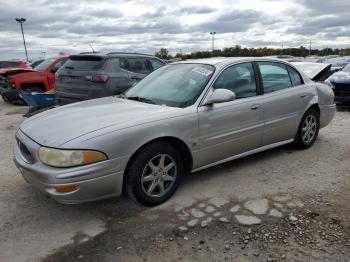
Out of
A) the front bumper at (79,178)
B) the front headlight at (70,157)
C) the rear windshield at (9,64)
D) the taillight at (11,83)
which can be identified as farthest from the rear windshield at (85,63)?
the rear windshield at (9,64)

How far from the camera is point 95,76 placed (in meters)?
7.48

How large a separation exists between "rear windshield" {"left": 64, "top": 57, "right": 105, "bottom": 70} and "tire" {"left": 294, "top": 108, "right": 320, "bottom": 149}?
169 inches

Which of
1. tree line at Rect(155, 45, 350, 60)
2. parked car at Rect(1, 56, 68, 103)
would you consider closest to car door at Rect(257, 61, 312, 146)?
parked car at Rect(1, 56, 68, 103)

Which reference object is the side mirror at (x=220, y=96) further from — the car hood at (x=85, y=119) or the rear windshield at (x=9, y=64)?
the rear windshield at (x=9, y=64)

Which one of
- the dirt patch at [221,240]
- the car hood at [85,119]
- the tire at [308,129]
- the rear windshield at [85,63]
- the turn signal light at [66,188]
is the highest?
the rear windshield at [85,63]

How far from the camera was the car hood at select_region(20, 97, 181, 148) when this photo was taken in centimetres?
344

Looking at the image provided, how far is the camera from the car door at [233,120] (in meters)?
4.12

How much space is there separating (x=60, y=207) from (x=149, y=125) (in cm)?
132

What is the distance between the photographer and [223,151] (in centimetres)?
436

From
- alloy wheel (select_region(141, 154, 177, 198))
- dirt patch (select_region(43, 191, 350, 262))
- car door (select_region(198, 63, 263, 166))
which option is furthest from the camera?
car door (select_region(198, 63, 263, 166))

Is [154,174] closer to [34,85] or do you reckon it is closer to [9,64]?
[34,85]

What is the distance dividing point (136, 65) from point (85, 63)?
1.23 metres

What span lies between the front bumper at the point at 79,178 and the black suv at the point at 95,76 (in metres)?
4.06

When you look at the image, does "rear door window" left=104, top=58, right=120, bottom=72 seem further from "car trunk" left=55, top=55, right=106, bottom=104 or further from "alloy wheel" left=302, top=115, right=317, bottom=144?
"alloy wheel" left=302, top=115, right=317, bottom=144
